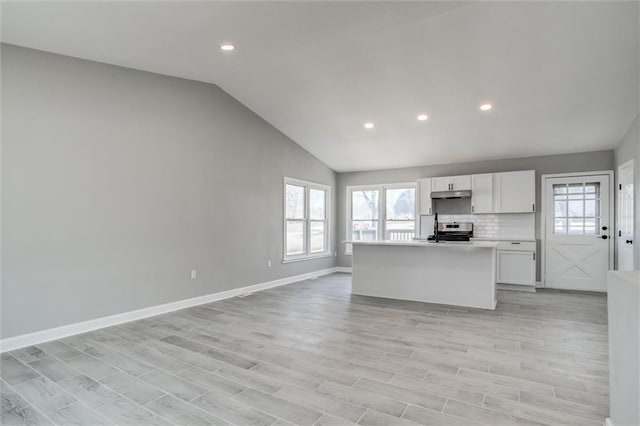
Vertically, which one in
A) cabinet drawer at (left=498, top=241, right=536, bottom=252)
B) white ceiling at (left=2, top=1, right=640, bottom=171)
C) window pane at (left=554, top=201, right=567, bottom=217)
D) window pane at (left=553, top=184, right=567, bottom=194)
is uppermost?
white ceiling at (left=2, top=1, right=640, bottom=171)

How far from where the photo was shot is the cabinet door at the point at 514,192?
6.32m

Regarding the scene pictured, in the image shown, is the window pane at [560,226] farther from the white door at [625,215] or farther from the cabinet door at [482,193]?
the cabinet door at [482,193]

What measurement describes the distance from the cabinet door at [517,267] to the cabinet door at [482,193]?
0.87 m

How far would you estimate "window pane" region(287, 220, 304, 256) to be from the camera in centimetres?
708

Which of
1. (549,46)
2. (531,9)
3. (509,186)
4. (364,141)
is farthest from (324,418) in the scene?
(509,186)

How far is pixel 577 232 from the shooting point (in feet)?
20.4

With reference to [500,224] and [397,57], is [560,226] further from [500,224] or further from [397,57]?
[397,57]

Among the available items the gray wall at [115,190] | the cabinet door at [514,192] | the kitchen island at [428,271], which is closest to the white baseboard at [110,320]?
the gray wall at [115,190]

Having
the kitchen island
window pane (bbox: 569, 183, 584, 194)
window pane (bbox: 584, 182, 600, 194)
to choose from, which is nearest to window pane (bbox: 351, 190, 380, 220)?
the kitchen island

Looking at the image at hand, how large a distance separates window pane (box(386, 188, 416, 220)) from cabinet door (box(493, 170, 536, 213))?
177 centimetres

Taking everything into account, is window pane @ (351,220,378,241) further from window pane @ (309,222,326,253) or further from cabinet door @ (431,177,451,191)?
cabinet door @ (431,177,451,191)

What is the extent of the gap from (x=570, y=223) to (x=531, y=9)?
179 inches

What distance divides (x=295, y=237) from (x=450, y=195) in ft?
10.5

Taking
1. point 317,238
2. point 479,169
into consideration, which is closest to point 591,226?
point 479,169
